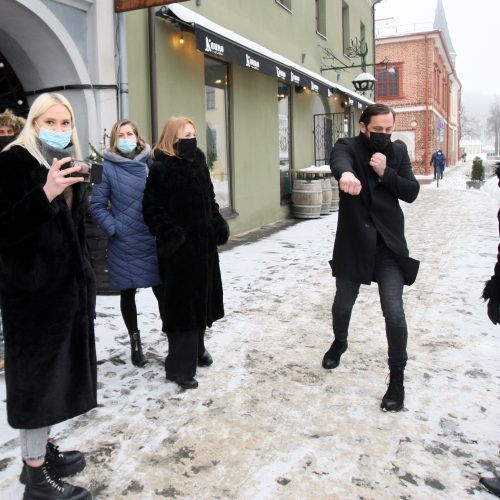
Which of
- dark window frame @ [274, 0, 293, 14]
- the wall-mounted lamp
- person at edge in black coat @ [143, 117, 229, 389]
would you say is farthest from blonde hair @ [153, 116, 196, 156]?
the wall-mounted lamp

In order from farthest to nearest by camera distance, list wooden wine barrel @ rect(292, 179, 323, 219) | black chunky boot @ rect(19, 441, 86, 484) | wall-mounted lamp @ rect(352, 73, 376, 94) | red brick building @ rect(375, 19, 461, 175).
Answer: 1. red brick building @ rect(375, 19, 461, 175)
2. wall-mounted lamp @ rect(352, 73, 376, 94)
3. wooden wine barrel @ rect(292, 179, 323, 219)
4. black chunky boot @ rect(19, 441, 86, 484)

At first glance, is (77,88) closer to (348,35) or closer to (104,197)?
(104,197)

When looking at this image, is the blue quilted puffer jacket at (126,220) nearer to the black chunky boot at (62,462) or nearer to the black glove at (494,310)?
the black chunky boot at (62,462)

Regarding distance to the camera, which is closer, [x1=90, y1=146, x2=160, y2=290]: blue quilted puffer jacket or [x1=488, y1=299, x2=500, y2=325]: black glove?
[x1=488, y1=299, x2=500, y2=325]: black glove

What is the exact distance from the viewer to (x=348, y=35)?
1725 cm

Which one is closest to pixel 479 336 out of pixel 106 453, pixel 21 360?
pixel 106 453

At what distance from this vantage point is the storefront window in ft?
28.7

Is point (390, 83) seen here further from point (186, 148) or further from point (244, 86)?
point (186, 148)

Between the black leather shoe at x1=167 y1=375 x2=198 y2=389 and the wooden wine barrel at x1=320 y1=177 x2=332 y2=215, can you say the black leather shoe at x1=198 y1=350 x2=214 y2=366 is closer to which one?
the black leather shoe at x1=167 y1=375 x2=198 y2=389

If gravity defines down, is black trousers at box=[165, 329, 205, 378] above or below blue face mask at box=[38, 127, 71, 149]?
below

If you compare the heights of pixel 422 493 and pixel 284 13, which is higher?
pixel 284 13

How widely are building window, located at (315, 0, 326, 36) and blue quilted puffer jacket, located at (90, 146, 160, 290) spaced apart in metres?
12.3

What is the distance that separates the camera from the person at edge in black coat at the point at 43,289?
7.04 ft

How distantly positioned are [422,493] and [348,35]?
16.9 meters
